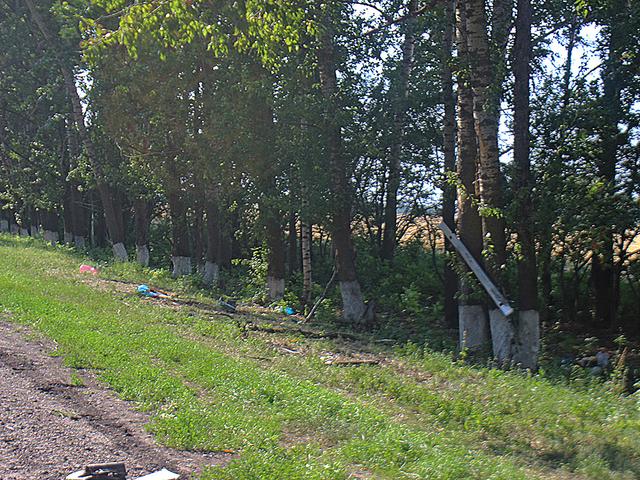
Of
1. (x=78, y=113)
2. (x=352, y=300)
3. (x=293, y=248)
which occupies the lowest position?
(x=352, y=300)

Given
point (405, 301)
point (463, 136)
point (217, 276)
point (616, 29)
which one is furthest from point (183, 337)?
point (217, 276)

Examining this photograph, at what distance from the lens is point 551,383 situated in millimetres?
9984

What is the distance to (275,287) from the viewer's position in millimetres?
21406

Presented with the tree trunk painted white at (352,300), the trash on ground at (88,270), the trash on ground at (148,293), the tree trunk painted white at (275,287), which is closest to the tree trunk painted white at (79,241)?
the trash on ground at (88,270)

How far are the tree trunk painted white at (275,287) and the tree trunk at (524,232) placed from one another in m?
9.68

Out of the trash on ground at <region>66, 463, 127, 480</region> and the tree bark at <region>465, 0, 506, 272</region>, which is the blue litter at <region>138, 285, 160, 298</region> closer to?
the tree bark at <region>465, 0, 506, 272</region>

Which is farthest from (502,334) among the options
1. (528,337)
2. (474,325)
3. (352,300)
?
(352,300)

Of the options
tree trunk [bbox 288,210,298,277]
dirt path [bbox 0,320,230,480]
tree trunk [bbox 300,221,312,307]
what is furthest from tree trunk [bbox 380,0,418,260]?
dirt path [bbox 0,320,230,480]

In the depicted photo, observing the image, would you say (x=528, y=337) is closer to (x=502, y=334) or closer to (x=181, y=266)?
(x=502, y=334)

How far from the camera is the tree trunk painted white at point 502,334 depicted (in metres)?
12.1

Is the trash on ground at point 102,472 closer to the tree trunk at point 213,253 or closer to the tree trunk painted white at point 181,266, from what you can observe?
the tree trunk at point 213,253

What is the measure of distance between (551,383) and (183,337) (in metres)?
5.29

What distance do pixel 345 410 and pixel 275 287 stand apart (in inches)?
543

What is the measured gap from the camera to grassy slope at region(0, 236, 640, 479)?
640 centimetres
